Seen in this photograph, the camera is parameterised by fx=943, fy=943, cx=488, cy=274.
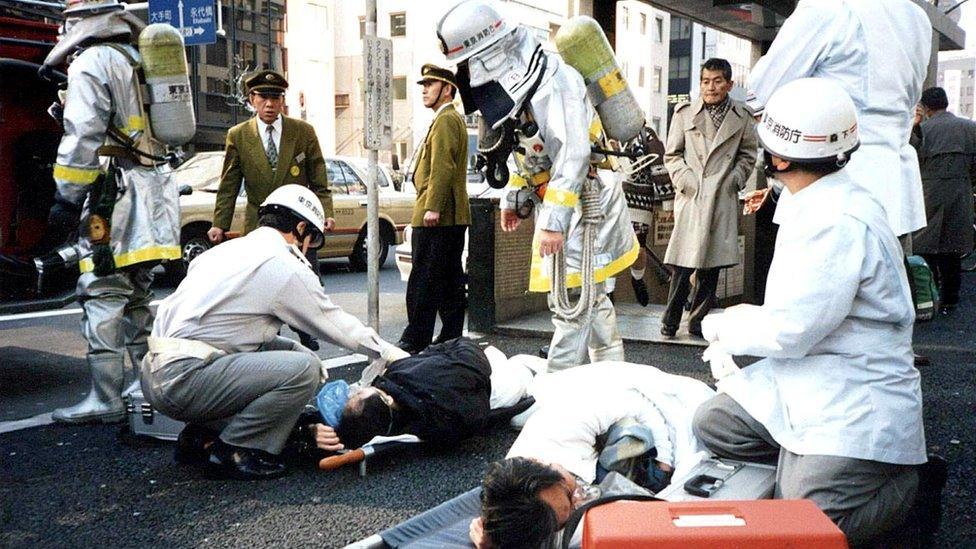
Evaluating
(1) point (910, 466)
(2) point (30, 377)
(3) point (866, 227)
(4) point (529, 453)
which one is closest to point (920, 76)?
(3) point (866, 227)

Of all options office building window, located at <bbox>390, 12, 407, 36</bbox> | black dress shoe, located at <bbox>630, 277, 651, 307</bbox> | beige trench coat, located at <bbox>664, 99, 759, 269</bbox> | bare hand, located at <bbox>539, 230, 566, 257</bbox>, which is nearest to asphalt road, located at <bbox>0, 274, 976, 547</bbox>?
bare hand, located at <bbox>539, 230, 566, 257</bbox>


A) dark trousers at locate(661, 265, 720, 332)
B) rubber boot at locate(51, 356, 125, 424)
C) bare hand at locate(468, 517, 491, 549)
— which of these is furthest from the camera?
dark trousers at locate(661, 265, 720, 332)

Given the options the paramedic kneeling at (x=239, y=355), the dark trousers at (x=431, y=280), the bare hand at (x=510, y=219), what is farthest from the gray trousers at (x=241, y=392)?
the dark trousers at (x=431, y=280)

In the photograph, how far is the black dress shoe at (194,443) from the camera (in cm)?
431

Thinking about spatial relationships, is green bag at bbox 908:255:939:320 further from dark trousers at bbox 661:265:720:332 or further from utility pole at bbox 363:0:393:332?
utility pole at bbox 363:0:393:332

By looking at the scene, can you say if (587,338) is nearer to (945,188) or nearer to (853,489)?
(853,489)

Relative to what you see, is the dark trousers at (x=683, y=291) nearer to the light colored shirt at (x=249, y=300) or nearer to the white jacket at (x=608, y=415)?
the white jacket at (x=608, y=415)

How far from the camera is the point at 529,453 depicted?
366 centimetres

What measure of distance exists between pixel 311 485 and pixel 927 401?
3495 mm

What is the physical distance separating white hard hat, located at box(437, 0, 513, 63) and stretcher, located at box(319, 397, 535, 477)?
Answer: 6.08 ft

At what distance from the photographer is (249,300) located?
420cm

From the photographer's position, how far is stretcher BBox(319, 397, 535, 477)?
4238 mm

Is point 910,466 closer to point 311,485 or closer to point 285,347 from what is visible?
point 311,485

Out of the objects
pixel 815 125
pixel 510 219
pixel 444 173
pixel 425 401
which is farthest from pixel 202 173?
pixel 815 125
